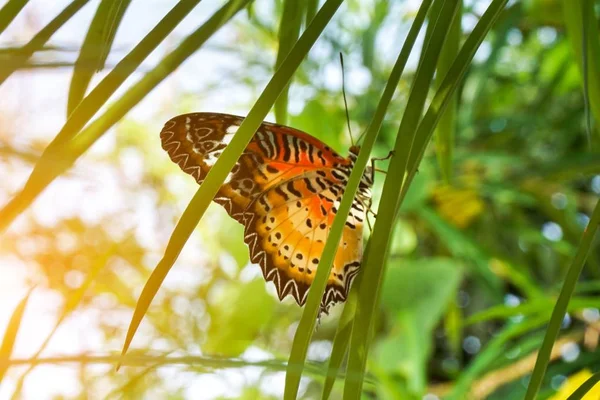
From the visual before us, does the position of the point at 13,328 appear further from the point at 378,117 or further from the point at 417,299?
the point at 417,299

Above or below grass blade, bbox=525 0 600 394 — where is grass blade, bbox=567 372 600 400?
below

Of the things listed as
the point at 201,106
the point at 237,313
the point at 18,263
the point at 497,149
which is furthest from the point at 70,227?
the point at 497,149

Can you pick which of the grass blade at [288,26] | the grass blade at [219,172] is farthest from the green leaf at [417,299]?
the grass blade at [219,172]

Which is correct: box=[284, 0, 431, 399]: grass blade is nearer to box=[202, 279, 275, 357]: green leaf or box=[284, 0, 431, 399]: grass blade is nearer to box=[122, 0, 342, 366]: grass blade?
box=[122, 0, 342, 366]: grass blade

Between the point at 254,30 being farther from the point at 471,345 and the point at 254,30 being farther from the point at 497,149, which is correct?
the point at 471,345

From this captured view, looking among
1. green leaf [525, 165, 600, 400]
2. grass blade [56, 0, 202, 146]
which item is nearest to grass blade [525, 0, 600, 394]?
green leaf [525, 165, 600, 400]

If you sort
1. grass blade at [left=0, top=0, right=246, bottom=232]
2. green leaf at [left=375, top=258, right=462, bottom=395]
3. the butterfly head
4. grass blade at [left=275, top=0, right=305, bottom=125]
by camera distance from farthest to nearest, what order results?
green leaf at [left=375, top=258, right=462, bottom=395] → the butterfly head → grass blade at [left=275, top=0, right=305, bottom=125] → grass blade at [left=0, top=0, right=246, bottom=232]

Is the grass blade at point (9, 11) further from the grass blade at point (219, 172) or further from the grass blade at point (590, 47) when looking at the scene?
the grass blade at point (590, 47)
